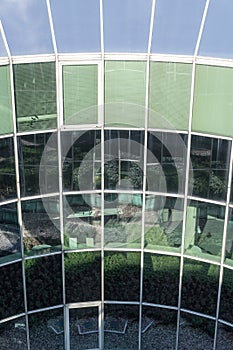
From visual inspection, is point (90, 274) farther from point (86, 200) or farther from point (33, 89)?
point (33, 89)

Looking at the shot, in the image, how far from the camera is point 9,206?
13219 mm

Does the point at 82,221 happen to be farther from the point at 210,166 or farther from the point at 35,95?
the point at 210,166

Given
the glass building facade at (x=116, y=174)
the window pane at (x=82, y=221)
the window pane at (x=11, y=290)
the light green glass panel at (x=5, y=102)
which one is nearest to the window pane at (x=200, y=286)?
the glass building facade at (x=116, y=174)

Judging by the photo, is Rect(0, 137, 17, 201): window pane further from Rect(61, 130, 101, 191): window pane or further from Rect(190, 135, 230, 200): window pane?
Rect(190, 135, 230, 200): window pane

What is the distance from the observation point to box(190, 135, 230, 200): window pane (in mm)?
12617

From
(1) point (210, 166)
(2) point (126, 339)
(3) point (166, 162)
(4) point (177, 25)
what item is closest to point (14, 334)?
(2) point (126, 339)

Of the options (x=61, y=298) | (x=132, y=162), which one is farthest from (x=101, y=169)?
(x=61, y=298)

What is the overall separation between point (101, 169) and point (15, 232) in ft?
10.3

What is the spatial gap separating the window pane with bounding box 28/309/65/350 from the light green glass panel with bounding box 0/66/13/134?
593 centimetres

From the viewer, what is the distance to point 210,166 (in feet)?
42.3

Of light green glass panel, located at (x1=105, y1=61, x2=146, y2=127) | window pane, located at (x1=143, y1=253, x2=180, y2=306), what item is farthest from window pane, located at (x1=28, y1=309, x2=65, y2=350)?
light green glass panel, located at (x1=105, y1=61, x2=146, y2=127)

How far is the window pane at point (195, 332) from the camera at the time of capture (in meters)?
14.2

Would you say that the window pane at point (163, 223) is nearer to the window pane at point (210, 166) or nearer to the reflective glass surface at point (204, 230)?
the reflective glass surface at point (204, 230)

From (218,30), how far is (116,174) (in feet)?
15.9
